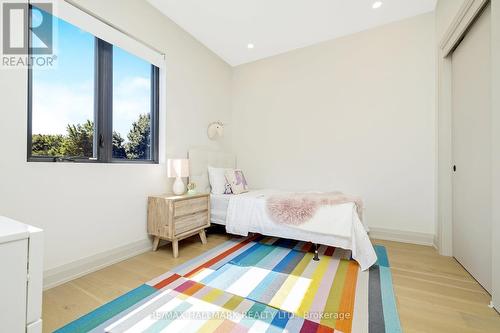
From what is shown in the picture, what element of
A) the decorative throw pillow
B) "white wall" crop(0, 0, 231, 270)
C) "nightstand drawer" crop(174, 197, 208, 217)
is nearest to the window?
"white wall" crop(0, 0, 231, 270)

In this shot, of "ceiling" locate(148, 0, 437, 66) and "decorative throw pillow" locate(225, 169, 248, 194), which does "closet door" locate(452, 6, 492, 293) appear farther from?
"decorative throw pillow" locate(225, 169, 248, 194)

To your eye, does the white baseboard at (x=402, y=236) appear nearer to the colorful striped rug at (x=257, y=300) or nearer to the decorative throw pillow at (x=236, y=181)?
the colorful striped rug at (x=257, y=300)

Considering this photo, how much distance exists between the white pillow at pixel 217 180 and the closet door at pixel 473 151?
263 cm

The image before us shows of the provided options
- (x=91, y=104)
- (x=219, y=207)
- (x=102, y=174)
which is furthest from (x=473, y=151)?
(x=91, y=104)

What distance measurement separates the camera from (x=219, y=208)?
2.88m

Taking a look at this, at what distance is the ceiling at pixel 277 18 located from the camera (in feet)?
8.43

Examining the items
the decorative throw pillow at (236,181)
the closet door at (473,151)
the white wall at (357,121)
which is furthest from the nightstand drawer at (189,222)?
the closet door at (473,151)

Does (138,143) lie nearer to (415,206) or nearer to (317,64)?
(317,64)

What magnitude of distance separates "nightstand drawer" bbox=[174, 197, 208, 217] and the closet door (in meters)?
2.62

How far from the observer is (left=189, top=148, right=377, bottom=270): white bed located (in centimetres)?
206

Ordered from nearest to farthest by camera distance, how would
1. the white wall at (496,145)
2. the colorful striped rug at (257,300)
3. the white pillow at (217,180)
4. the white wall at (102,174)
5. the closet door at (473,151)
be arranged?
1. the colorful striped rug at (257,300)
2. the white wall at (496,145)
3. the white wall at (102,174)
4. the closet door at (473,151)
5. the white pillow at (217,180)

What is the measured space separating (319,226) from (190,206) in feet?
4.69

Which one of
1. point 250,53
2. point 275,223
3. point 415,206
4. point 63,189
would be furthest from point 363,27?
point 63,189

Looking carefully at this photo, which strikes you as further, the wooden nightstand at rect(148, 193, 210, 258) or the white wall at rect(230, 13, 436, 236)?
the white wall at rect(230, 13, 436, 236)
